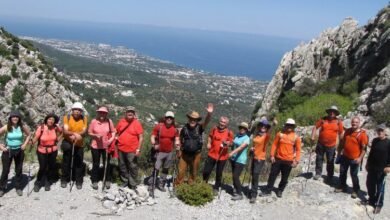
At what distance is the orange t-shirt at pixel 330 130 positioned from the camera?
36.7ft

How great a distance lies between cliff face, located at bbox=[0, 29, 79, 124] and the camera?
151ft

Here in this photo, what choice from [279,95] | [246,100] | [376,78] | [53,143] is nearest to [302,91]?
[279,95]

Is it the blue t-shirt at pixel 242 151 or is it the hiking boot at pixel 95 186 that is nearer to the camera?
the blue t-shirt at pixel 242 151

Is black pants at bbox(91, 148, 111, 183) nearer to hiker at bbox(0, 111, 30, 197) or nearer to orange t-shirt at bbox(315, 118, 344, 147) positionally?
hiker at bbox(0, 111, 30, 197)

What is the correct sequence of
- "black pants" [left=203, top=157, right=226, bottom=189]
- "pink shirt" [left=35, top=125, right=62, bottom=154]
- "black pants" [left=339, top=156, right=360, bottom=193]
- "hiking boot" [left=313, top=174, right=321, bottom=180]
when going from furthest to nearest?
"hiking boot" [left=313, top=174, right=321, bottom=180] < "black pants" [left=339, top=156, right=360, bottom=193] < "black pants" [left=203, top=157, right=226, bottom=189] < "pink shirt" [left=35, top=125, right=62, bottom=154]

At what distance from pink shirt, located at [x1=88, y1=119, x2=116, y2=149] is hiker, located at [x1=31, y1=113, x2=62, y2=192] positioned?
0.83 meters

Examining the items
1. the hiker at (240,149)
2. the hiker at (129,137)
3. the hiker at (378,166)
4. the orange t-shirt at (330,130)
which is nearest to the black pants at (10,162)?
the hiker at (129,137)

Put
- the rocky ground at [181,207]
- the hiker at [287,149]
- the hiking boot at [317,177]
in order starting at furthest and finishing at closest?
the hiking boot at [317,177]
the hiker at [287,149]
the rocky ground at [181,207]

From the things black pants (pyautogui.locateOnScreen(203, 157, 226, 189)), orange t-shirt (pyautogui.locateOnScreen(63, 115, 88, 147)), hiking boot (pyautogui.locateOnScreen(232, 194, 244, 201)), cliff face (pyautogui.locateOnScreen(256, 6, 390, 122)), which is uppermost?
cliff face (pyautogui.locateOnScreen(256, 6, 390, 122))

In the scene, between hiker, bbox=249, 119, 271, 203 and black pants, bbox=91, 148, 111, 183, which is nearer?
hiker, bbox=249, 119, 271, 203

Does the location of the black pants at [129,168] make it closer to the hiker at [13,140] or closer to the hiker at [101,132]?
the hiker at [101,132]

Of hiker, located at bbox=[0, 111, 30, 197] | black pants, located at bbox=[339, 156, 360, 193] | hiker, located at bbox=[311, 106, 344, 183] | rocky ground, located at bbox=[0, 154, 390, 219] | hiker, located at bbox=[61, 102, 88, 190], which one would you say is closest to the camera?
rocky ground, located at bbox=[0, 154, 390, 219]

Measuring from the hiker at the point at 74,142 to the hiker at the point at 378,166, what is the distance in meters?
7.18

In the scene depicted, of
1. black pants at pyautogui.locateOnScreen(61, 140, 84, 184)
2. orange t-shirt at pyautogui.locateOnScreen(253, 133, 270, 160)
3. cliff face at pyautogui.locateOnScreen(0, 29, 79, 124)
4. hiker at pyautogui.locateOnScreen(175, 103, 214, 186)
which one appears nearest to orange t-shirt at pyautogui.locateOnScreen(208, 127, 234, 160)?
hiker at pyautogui.locateOnScreen(175, 103, 214, 186)
